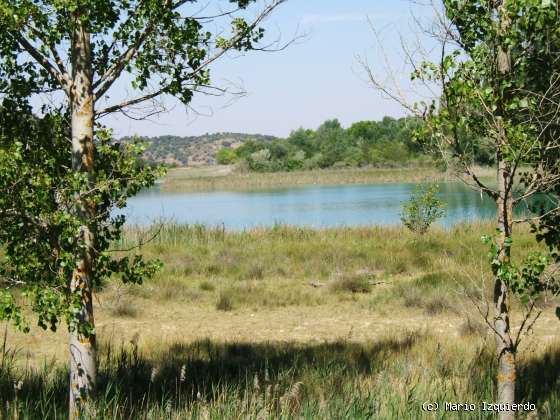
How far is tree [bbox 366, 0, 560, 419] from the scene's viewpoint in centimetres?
454

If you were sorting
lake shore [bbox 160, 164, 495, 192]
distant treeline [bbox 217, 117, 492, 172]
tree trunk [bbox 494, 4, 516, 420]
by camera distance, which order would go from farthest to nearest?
distant treeline [bbox 217, 117, 492, 172], lake shore [bbox 160, 164, 495, 192], tree trunk [bbox 494, 4, 516, 420]

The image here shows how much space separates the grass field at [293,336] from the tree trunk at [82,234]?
207mm

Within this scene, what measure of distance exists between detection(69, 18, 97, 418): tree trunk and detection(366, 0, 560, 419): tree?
2.25 metres

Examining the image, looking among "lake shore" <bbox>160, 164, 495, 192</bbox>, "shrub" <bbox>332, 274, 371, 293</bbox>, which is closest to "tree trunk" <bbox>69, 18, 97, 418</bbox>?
"shrub" <bbox>332, 274, 371, 293</bbox>

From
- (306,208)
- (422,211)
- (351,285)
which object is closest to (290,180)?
(306,208)

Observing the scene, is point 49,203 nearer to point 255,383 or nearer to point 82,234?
point 82,234

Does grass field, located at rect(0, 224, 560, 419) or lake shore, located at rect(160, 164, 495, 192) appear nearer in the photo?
grass field, located at rect(0, 224, 560, 419)

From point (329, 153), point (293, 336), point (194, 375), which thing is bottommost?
point (293, 336)

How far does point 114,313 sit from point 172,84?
781 cm

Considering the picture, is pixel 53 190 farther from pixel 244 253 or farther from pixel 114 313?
pixel 244 253

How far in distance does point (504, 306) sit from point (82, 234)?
3123 mm

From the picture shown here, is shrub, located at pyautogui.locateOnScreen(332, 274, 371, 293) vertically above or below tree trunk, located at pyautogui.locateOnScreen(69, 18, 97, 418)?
below

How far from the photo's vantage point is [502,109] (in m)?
4.83

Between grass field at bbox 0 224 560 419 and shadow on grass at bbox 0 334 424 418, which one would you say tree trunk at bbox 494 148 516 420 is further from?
shadow on grass at bbox 0 334 424 418
